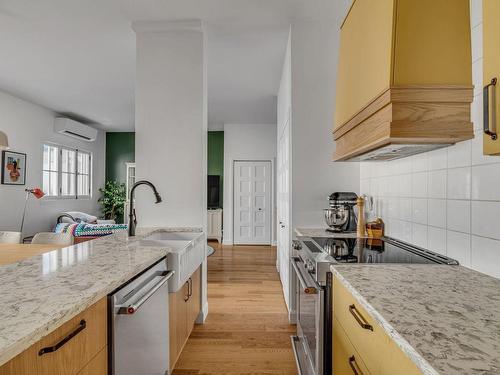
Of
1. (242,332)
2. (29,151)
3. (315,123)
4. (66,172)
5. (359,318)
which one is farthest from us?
(66,172)

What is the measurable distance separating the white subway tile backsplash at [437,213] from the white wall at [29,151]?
18.7 ft

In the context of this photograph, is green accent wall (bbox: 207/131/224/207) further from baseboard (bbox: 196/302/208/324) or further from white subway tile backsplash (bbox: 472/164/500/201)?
white subway tile backsplash (bbox: 472/164/500/201)

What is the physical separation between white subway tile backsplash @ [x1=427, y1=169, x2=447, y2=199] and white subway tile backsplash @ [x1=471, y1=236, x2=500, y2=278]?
30 cm

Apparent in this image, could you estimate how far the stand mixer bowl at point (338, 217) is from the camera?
2.49 metres

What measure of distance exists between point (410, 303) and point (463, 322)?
15 cm

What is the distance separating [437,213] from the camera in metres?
1.60

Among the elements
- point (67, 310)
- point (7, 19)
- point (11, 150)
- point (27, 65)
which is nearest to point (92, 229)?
point (11, 150)

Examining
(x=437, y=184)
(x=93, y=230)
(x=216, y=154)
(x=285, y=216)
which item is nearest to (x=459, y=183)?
(x=437, y=184)

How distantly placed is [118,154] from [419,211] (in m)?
A: 7.86

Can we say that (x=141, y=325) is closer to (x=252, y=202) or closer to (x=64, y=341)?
(x=64, y=341)

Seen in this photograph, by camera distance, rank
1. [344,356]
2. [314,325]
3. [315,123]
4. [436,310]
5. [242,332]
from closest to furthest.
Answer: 1. [436,310]
2. [344,356]
3. [314,325]
4. [242,332]
5. [315,123]

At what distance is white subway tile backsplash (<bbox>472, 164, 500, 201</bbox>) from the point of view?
121 centimetres

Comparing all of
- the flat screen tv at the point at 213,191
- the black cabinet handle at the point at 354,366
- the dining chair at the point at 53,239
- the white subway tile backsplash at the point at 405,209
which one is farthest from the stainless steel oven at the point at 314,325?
the flat screen tv at the point at 213,191

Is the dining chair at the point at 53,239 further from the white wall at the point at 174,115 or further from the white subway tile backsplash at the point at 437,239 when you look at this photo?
the white subway tile backsplash at the point at 437,239
